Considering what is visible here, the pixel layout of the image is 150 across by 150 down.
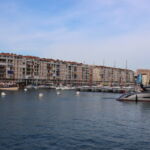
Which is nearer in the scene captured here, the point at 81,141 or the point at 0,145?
the point at 0,145

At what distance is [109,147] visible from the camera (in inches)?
1116

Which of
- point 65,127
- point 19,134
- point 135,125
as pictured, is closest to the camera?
point 19,134

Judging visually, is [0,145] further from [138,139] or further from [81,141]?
[138,139]

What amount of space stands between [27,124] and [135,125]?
1489cm

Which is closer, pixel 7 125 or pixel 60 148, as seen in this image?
pixel 60 148

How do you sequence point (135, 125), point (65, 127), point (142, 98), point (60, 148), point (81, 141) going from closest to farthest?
point (60, 148) → point (81, 141) → point (65, 127) → point (135, 125) → point (142, 98)

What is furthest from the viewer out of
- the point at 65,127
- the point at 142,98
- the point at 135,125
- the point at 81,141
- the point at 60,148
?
the point at 142,98

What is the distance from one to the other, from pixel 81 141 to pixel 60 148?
350cm

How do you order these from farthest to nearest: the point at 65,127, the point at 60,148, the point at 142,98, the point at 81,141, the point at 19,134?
1. the point at 142,98
2. the point at 65,127
3. the point at 19,134
4. the point at 81,141
5. the point at 60,148

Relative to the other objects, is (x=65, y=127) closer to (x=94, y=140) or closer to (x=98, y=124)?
(x=98, y=124)

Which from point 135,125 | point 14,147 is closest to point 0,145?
point 14,147

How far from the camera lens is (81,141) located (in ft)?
101

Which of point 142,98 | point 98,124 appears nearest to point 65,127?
point 98,124

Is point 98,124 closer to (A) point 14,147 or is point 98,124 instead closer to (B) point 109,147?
Result: (B) point 109,147
